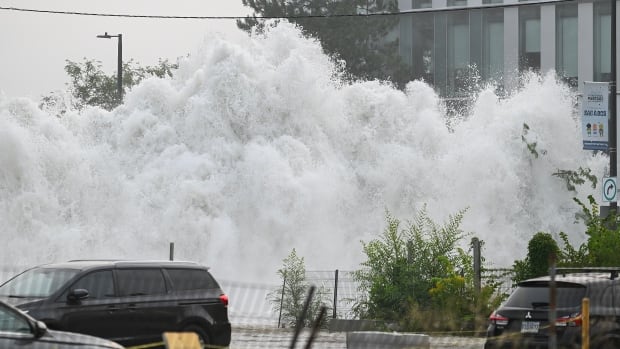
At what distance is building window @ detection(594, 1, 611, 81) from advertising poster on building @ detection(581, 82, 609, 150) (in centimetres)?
3775

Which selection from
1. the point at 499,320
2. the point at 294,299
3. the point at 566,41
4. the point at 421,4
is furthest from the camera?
the point at 421,4

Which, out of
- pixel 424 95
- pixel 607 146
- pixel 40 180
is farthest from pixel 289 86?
pixel 607 146

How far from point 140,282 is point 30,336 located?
521 cm

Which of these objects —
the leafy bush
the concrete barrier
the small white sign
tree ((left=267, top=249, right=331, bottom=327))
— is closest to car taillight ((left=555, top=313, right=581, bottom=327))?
the concrete barrier

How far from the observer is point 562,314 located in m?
13.0

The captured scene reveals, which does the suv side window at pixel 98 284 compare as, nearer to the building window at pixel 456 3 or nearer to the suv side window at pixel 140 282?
the suv side window at pixel 140 282

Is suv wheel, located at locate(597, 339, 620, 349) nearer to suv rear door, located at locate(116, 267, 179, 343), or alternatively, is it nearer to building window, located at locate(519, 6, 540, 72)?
suv rear door, located at locate(116, 267, 179, 343)

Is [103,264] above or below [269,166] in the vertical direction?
below

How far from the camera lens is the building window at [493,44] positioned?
2534 inches

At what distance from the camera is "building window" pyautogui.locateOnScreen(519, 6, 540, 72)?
64.1 meters

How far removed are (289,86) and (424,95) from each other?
5.50 meters

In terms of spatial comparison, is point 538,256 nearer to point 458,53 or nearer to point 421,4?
point 458,53

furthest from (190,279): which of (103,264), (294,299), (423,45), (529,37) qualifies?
(423,45)

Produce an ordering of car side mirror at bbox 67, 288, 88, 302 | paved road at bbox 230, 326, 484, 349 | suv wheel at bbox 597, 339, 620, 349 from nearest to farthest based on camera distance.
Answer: suv wheel at bbox 597, 339, 620, 349
car side mirror at bbox 67, 288, 88, 302
paved road at bbox 230, 326, 484, 349
